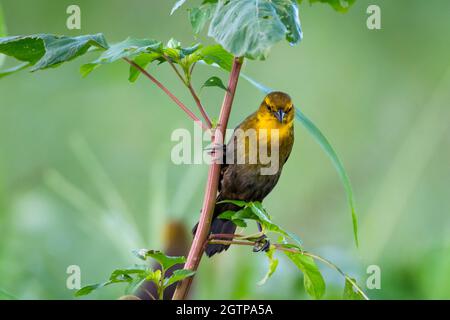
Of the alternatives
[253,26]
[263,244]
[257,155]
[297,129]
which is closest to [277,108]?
[257,155]

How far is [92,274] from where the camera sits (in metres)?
3.41

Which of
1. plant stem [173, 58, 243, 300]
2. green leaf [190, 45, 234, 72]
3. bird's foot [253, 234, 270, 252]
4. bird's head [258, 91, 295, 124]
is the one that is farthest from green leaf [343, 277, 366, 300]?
bird's head [258, 91, 295, 124]

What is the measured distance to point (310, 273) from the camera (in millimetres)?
1495

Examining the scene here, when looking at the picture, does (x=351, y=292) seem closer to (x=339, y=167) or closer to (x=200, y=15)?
(x=339, y=167)

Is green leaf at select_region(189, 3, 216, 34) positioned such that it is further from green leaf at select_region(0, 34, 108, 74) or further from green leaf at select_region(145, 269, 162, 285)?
green leaf at select_region(145, 269, 162, 285)

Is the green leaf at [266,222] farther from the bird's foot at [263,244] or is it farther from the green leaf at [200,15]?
the green leaf at [200,15]

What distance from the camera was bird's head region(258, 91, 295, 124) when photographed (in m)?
2.16

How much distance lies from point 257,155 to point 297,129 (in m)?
2.21

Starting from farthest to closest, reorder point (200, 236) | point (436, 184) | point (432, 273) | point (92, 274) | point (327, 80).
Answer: point (327, 80), point (436, 184), point (92, 274), point (432, 273), point (200, 236)

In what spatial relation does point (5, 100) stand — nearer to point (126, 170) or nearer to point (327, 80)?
→ point (126, 170)

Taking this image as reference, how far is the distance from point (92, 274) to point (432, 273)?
1.52 m

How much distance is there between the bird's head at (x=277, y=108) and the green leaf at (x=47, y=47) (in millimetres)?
858
